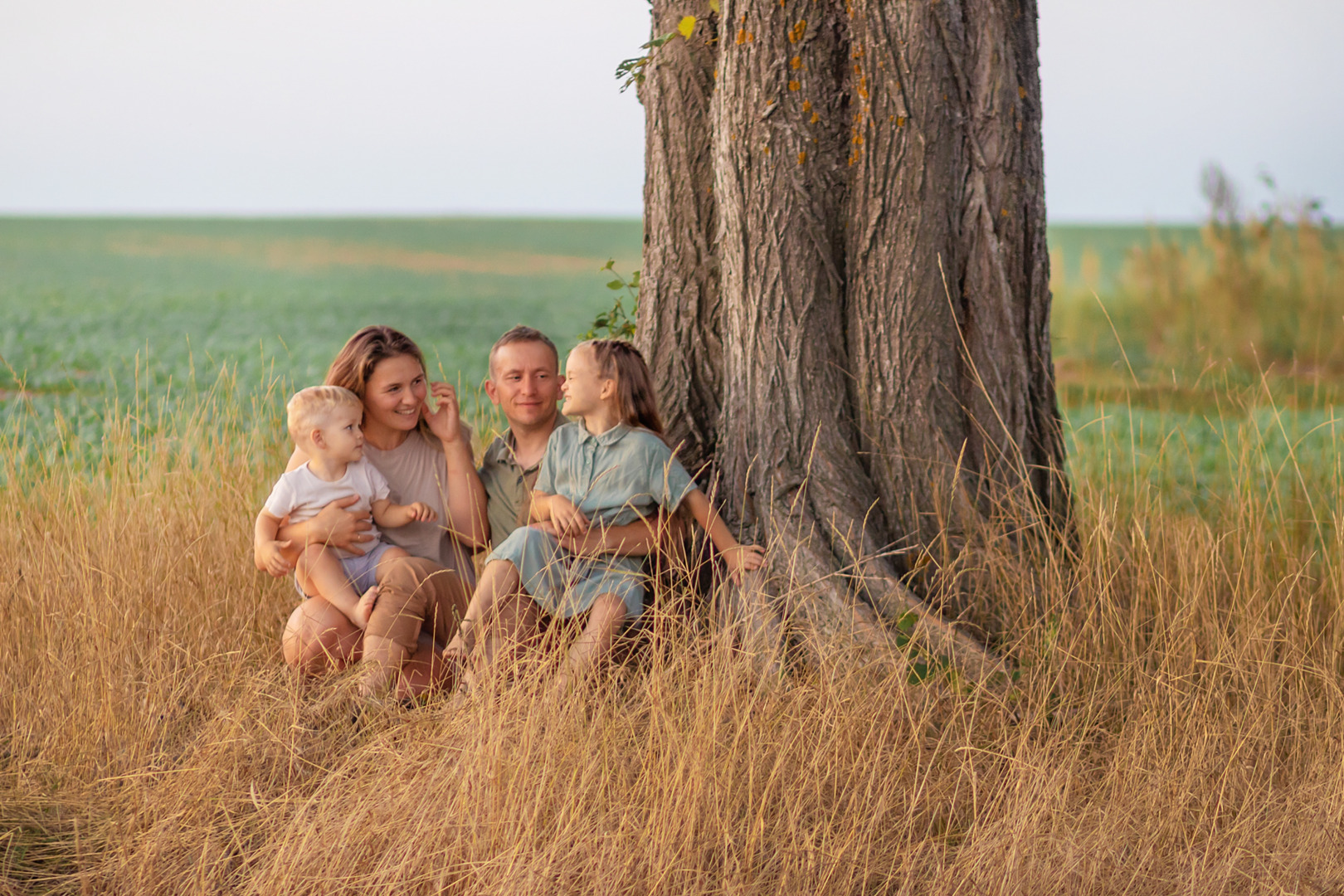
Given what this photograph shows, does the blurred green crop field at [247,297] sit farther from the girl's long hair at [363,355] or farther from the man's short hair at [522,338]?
the man's short hair at [522,338]

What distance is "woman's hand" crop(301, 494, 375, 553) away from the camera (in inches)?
128

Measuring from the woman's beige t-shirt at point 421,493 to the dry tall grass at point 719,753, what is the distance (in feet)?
1.77

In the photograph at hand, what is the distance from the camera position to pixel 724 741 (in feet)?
8.61

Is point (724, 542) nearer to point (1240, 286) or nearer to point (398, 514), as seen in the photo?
point (398, 514)

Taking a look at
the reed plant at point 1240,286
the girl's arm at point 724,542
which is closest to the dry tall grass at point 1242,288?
the reed plant at point 1240,286

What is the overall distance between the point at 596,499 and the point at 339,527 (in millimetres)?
795

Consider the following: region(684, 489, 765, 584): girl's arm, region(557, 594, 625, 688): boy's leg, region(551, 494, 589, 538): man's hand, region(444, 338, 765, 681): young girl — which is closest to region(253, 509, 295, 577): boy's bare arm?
region(444, 338, 765, 681): young girl

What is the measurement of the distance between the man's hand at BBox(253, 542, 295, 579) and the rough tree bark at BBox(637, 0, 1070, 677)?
1391mm

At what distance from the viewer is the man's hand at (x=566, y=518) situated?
3146 mm

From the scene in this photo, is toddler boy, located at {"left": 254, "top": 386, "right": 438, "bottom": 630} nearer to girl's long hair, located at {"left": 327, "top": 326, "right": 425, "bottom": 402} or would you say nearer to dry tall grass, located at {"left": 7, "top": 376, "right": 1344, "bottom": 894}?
girl's long hair, located at {"left": 327, "top": 326, "right": 425, "bottom": 402}

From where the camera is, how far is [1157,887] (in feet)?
7.70

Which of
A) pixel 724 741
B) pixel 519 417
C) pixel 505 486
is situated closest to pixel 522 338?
pixel 519 417

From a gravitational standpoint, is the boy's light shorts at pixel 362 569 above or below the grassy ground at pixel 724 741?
above

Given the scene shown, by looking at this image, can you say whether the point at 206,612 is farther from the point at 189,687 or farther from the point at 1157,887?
the point at 1157,887
